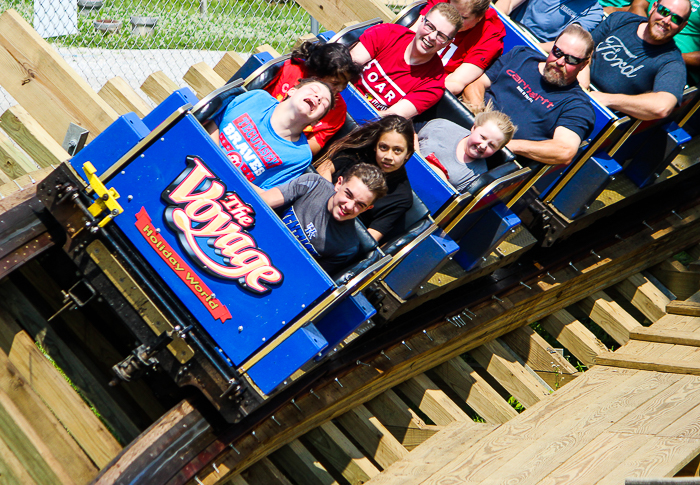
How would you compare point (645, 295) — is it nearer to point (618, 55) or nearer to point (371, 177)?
point (618, 55)

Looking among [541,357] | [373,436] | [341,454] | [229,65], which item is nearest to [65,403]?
[341,454]

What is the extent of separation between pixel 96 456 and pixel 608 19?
388 centimetres

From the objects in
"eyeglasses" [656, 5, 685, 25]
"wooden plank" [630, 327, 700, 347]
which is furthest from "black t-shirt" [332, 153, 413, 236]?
"wooden plank" [630, 327, 700, 347]

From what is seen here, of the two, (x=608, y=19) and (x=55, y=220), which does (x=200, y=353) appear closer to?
(x=55, y=220)

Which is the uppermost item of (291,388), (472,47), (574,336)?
(472,47)

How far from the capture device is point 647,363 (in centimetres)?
384

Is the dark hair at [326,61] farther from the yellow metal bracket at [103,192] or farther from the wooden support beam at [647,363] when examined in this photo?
the wooden support beam at [647,363]

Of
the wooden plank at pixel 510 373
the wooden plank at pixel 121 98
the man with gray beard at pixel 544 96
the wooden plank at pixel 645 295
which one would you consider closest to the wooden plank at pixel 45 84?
the wooden plank at pixel 121 98

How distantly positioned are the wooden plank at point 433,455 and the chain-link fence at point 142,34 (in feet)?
15.3

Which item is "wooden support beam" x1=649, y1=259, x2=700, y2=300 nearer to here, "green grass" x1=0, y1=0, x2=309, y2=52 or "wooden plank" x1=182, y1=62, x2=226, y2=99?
"wooden plank" x1=182, y1=62, x2=226, y2=99

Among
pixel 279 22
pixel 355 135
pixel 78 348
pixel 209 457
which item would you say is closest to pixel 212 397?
pixel 209 457

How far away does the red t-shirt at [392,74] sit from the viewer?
347 centimetres

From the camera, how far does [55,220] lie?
112 inches

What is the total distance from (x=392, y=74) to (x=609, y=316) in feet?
7.81
